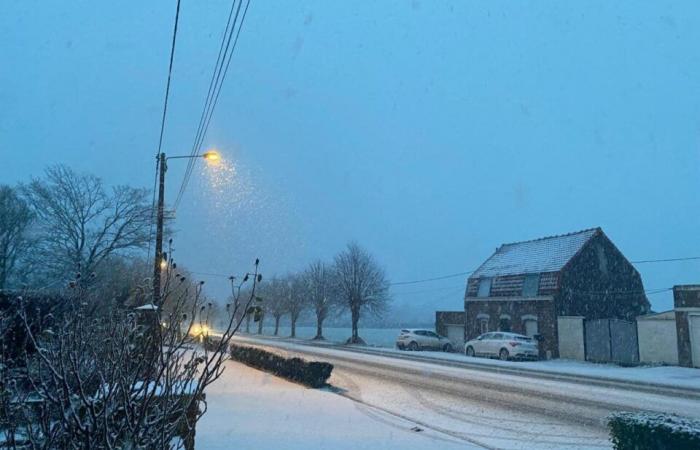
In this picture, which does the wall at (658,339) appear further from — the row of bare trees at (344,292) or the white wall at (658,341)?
the row of bare trees at (344,292)

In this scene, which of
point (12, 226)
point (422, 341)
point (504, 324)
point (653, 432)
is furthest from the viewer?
point (12, 226)

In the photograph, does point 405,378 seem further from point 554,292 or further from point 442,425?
point 554,292

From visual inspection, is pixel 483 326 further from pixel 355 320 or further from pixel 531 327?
pixel 355 320

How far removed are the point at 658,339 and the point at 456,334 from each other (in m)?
17.4

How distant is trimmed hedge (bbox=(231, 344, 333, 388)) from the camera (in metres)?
16.8

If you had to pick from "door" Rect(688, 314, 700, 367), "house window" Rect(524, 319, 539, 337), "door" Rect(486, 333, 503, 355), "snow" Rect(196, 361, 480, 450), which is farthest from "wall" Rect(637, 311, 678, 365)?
"snow" Rect(196, 361, 480, 450)

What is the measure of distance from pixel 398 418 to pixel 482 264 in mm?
34931

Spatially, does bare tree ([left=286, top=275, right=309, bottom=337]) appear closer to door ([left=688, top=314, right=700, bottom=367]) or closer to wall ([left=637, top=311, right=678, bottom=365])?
wall ([left=637, top=311, right=678, bottom=365])

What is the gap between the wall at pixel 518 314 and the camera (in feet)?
114

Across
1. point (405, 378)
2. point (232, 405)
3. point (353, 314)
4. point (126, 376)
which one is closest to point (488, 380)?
point (405, 378)

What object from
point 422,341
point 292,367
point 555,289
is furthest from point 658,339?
point 292,367

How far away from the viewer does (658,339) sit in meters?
28.8

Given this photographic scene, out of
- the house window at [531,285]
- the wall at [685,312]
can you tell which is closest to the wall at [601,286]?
the house window at [531,285]

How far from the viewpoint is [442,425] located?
36.8 ft
